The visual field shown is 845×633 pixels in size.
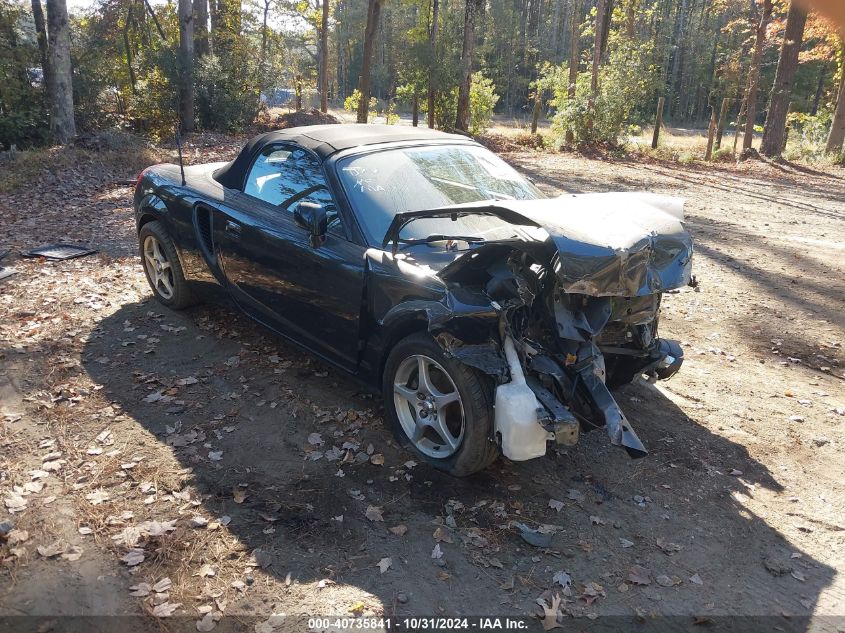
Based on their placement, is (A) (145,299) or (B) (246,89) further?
(B) (246,89)

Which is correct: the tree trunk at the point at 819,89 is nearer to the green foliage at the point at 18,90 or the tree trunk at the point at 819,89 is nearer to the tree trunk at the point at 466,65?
Answer: the tree trunk at the point at 466,65

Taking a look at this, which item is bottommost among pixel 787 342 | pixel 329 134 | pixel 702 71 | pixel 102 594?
pixel 102 594

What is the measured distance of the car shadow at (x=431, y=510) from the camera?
2.88 metres

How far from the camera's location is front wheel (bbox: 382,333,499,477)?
3.30m

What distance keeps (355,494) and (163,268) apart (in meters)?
3.31

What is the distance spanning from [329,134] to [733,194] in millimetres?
11167

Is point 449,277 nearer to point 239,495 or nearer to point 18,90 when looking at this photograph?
point 239,495

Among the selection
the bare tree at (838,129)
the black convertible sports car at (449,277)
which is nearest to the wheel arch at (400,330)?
the black convertible sports car at (449,277)

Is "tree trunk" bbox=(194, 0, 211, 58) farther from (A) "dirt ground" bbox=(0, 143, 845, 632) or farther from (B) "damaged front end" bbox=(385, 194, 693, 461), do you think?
(B) "damaged front end" bbox=(385, 194, 693, 461)

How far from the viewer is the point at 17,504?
11.2 ft

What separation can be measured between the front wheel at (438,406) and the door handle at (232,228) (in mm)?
1786

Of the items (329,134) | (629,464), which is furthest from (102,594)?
(329,134)

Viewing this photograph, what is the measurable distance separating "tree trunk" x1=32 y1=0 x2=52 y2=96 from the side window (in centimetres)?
1115

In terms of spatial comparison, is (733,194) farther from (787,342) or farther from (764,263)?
(787,342)
